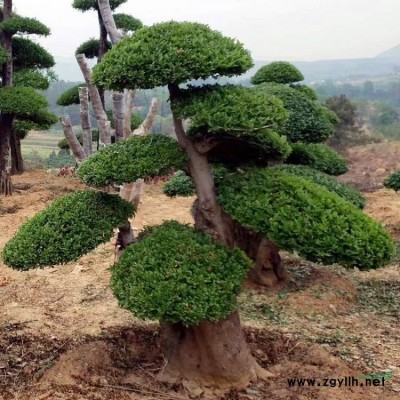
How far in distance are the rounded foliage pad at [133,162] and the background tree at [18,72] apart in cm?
712

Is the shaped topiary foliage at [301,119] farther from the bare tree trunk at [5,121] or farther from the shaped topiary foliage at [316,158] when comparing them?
the bare tree trunk at [5,121]

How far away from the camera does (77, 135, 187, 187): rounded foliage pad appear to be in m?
3.57

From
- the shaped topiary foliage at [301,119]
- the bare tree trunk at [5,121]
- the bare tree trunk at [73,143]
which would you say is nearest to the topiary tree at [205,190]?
the shaped topiary foliage at [301,119]

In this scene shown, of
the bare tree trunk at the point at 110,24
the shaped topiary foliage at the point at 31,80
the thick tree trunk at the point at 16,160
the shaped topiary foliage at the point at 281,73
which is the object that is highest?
the bare tree trunk at the point at 110,24

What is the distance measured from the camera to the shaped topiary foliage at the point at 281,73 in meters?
7.85

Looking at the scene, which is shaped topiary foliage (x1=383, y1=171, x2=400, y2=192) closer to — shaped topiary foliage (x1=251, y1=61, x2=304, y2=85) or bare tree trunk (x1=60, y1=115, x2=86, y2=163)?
shaped topiary foliage (x1=251, y1=61, x2=304, y2=85)


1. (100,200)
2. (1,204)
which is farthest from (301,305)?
(1,204)

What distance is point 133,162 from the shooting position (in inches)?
142

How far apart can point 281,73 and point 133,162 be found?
4.78m

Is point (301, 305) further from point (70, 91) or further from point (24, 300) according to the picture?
point (70, 91)

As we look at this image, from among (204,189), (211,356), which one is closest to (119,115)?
(204,189)

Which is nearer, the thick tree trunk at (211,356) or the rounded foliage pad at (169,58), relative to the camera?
the rounded foliage pad at (169,58)

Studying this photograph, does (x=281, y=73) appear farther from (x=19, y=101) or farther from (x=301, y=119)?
(x=19, y=101)

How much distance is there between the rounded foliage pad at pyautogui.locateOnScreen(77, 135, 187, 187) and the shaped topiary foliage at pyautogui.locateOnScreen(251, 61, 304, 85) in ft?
14.7
